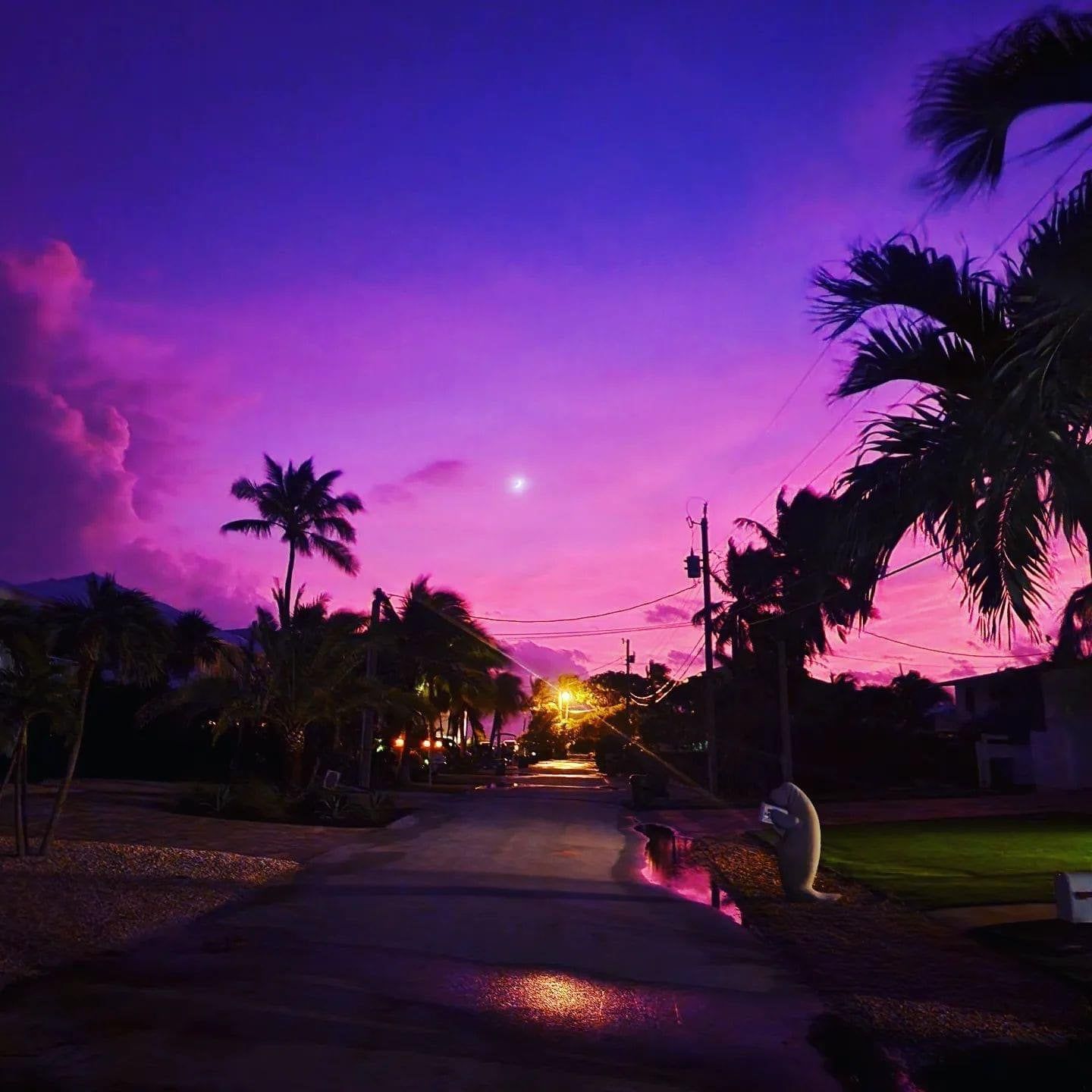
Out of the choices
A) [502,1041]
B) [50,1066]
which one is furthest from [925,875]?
[50,1066]

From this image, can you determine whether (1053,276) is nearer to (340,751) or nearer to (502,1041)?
(502,1041)

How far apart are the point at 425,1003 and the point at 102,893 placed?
5983 mm

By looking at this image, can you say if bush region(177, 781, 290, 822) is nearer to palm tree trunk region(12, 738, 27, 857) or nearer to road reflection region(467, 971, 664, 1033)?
palm tree trunk region(12, 738, 27, 857)

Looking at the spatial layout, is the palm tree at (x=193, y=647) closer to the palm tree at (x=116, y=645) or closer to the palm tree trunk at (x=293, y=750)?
the palm tree trunk at (x=293, y=750)

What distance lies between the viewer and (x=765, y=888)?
44.3 ft

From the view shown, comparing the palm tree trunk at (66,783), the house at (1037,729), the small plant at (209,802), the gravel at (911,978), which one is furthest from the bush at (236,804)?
the house at (1037,729)

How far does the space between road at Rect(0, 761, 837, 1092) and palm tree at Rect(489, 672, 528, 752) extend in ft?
207

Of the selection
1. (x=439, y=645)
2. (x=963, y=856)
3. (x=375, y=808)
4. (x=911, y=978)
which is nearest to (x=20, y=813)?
(x=375, y=808)

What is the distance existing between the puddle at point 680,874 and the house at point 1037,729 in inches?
699

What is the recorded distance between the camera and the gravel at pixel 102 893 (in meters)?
8.24

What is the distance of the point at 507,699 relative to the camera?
75.1m

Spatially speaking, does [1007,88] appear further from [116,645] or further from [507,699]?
[507,699]

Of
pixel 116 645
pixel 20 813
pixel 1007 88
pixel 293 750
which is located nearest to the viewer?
pixel 1007 88

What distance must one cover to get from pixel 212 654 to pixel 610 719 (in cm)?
4883
